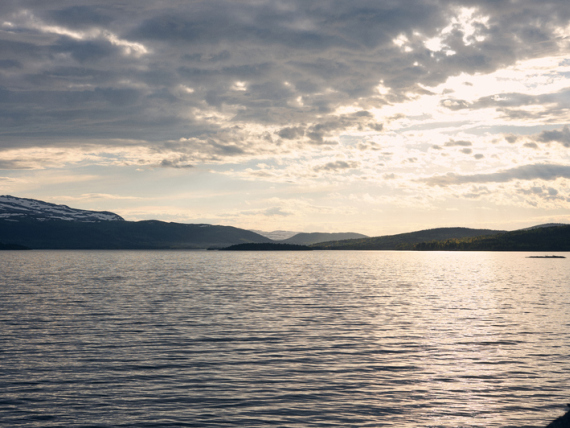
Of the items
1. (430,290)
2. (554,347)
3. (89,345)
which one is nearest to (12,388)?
(89,345)

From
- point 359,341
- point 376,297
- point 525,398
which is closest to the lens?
point 525,398

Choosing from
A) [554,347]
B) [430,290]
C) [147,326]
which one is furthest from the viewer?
[430,290]

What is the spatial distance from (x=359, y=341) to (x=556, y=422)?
2186cm

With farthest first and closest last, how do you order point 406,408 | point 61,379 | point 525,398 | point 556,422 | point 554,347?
point 554,347
point 61,379
point 525,398
point 406,408
point 556,422

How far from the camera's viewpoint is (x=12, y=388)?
1040 inches

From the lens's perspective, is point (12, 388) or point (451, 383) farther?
point (451, 383)

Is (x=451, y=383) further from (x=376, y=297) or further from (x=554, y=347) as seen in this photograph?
(x=376, y=297)

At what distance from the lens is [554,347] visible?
3778cm

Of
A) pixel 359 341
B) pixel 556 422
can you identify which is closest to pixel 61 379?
pixel 359 341

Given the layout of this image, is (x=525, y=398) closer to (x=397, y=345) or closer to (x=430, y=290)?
(x=397, y=345)

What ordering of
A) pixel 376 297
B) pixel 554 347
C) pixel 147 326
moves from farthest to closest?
pixel 376 297
pixel 147 326
pixel 554 347

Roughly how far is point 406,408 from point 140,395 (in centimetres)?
1406

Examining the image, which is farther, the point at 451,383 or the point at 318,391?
the point at 451,383

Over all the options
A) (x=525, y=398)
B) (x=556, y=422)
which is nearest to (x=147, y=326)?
(x=525, y=398)
